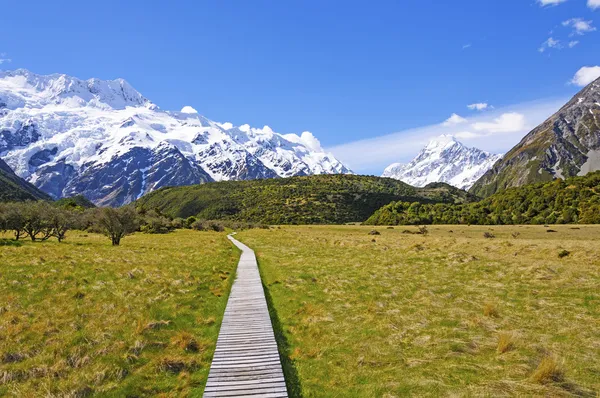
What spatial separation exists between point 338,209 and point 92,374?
173 m

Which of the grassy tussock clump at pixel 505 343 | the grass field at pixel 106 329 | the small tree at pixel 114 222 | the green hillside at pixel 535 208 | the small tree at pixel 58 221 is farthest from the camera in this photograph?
the green hillside at pixel 535 208

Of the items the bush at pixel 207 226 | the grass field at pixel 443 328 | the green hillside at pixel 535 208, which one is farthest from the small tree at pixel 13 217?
the green hillside at pixel 535 208

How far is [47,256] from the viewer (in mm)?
33219

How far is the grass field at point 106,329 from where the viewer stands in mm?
10898

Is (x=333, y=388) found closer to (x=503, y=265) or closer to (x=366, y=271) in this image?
(x=366, y=271)

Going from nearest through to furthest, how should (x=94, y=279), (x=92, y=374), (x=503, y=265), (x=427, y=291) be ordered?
(x=92, y=374) < (x=427, y=291) < (x=94, y=279) < (x=503, y=265)

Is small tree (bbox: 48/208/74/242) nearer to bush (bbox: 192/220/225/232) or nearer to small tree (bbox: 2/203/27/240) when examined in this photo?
small tree (bbox: 2/203/27/240)

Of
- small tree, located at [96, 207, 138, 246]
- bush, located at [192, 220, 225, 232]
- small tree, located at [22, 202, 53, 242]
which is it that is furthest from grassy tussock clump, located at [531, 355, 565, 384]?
bush, located at [192, 220, 225, 232]

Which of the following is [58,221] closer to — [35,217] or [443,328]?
[35,217]

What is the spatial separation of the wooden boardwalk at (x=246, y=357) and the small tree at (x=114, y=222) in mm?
44654

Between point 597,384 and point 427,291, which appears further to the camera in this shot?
point 427,291

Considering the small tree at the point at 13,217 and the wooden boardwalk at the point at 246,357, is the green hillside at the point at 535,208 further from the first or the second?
the small tree at the point at 13,217

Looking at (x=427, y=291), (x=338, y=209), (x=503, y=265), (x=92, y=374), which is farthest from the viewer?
(x=338, y=209)

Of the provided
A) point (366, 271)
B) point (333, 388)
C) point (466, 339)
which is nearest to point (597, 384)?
point (466, 339)
